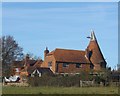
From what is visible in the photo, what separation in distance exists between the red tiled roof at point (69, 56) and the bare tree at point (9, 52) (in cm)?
1437

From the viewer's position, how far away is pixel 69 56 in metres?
83.9

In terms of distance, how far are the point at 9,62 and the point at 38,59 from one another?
33.9 m

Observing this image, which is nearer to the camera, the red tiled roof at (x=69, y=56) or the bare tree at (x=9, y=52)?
the bare tree at (x=9, y=52)

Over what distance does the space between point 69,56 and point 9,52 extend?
A: 21161mm

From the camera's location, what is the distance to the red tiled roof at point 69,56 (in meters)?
82.4

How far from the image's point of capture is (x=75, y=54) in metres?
85.1

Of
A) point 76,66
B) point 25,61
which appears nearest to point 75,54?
point 76,66

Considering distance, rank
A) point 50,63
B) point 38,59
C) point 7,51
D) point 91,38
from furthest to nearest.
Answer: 1. point 38,59
2. point 91,38
3. point 50,63
4. point 7,51

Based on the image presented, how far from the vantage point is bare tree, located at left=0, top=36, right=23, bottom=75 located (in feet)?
206

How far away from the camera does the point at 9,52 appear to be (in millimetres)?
66312

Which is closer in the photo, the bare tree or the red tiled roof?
the bare tree

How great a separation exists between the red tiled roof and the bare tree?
1437 cm

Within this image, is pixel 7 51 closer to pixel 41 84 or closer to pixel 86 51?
pixel 41 84

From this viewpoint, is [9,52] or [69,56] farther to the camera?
[69,56]
